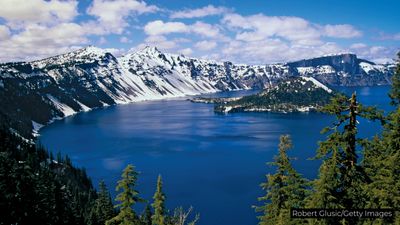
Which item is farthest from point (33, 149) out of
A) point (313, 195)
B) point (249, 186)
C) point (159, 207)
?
point (313, 195)

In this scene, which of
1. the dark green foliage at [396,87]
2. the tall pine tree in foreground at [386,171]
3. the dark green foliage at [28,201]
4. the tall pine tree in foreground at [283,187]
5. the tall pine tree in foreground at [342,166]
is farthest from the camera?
the dark green foliage at [28,201]

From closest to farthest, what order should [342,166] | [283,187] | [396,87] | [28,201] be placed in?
[342,166] < [396,87] < [283,187] < [28,201]

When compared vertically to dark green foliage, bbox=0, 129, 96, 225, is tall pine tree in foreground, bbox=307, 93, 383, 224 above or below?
above

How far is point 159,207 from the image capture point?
1315 inches

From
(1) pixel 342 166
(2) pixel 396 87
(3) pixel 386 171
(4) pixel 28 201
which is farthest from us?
(4) pixel 28 201

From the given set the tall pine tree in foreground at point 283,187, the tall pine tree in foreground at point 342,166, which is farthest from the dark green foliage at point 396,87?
the tall pine tree in foreground at point 342,166

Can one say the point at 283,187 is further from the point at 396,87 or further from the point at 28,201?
the point at 28,201

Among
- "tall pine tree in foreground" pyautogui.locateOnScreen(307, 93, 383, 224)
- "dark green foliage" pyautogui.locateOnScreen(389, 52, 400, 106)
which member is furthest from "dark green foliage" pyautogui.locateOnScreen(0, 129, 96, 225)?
"dark green foliage" pyautogui.locateOnScreen(389, 52, 400, 106)

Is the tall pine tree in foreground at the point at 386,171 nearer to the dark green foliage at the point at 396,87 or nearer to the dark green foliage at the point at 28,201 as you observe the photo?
the dark green foliage at the point at 396,87

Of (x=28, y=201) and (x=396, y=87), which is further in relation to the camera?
(x=28, y=201)

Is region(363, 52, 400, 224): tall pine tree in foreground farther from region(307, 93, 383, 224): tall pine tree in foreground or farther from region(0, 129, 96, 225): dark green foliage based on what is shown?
region(0, 129, 96, 225): dark green foliage

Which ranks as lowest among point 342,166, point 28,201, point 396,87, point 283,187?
point 28,201

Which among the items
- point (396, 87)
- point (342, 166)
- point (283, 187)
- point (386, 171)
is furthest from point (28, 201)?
point (386, 171)

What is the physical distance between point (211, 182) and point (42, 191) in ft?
250
